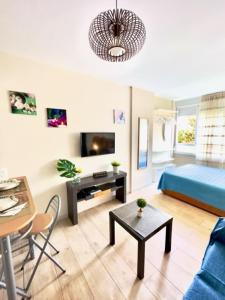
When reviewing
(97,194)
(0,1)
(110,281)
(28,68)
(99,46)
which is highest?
(0,1)

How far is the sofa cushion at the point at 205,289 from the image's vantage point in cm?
77

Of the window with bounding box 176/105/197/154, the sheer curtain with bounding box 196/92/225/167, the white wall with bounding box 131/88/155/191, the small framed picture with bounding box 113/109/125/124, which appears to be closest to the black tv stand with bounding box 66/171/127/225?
the white wall with bounding box 131/88/155/191

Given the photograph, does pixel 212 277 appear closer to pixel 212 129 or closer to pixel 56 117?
pixel 56 117

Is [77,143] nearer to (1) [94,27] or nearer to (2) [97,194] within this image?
(2) [97,194]

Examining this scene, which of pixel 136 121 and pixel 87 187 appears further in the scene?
pixel 136 121

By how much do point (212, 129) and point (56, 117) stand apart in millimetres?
3804

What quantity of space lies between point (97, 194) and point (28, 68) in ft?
6.83

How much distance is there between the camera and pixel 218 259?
1001 millimetres

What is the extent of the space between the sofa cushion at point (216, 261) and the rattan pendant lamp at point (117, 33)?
65.6 inches

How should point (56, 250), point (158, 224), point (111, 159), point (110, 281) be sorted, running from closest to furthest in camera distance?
point (110, 281) < point (158, 224) < point (56, 250) < point (111, 159)

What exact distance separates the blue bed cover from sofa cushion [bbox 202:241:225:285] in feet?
4.79

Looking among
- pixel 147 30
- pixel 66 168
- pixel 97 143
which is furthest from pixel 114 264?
pixel 147 30

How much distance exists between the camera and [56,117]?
215 cm

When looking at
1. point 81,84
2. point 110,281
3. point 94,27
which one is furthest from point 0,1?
point 110,281
